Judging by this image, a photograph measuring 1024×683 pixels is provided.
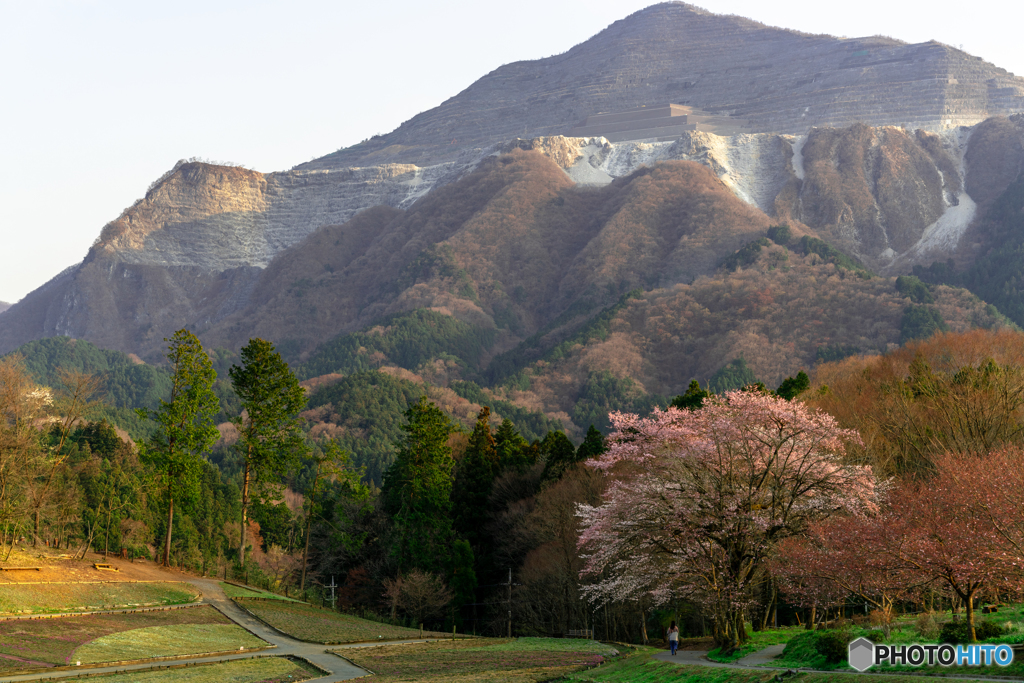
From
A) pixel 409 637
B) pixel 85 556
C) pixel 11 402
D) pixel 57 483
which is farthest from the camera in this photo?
pixel 57 483

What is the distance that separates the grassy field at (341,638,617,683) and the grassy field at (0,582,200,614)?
11.1 metres

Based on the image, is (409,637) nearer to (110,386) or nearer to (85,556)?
(85,556)

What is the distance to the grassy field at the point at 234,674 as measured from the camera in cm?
2686

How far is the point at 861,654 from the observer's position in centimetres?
2364

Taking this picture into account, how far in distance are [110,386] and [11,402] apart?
147 meters

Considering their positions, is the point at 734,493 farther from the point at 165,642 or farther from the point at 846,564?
the point at 165,642

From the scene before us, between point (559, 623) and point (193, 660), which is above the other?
point (193, 660)

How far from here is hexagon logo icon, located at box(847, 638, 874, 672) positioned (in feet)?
75.6

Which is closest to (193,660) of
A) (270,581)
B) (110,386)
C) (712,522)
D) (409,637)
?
(409,637)

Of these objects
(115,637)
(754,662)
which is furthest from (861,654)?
(115,637)

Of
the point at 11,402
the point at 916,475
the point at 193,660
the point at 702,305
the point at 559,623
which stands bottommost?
the point at 559,623

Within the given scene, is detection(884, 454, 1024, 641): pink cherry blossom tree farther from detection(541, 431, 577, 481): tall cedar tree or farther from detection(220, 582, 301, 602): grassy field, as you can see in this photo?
detection(541, 431, 577, 481): tall cedar tree

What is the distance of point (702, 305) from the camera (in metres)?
198

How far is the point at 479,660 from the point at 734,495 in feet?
39.6
